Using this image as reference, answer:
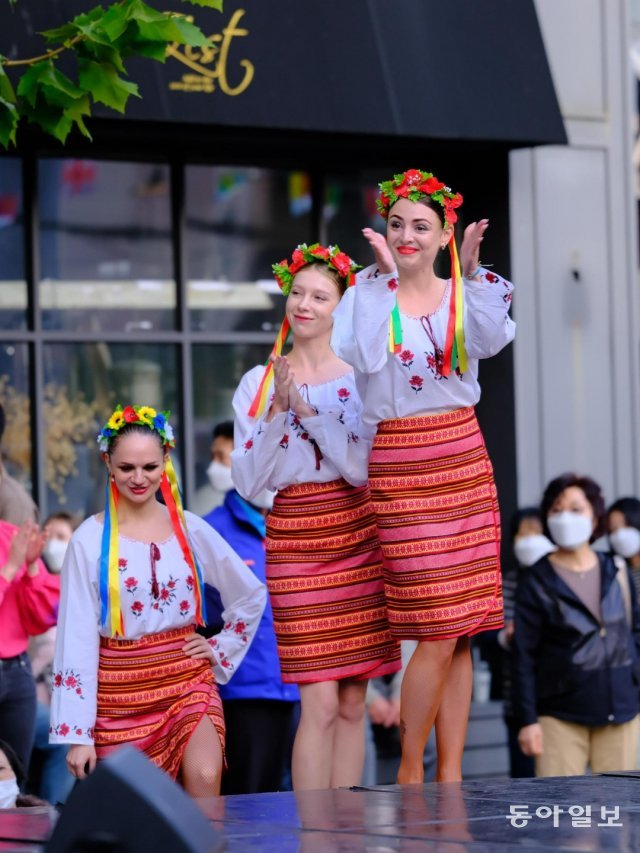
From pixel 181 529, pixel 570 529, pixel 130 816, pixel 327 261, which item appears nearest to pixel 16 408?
pixel 570 529

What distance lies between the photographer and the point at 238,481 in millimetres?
5461

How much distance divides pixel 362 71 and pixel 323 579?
521 cm

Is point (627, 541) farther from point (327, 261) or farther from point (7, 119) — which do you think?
point (7, 119)

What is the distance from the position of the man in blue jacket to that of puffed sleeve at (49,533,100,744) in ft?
4.05

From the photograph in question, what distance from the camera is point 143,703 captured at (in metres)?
5.67

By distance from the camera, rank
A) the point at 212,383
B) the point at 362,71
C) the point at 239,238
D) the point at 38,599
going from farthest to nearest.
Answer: the point at 239,238 < the point at 212,383 < the point at 362,71 < the point at 38,599

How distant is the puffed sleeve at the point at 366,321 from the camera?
16.7ft

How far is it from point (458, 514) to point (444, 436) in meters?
0.27

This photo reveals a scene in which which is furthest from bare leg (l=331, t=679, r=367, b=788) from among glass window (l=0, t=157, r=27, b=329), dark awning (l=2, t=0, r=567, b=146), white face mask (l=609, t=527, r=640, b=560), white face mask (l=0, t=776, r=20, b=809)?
glass window (l=0, t=157, r=27, b=329)

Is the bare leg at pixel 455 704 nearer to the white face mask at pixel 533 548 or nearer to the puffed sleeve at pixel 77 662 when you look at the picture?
the puffed sleeve at pixel 77 662

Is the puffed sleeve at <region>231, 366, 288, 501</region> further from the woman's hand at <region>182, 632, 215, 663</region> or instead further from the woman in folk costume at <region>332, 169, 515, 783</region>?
the woman's hand at <region>182, 632, 215, 663</region>

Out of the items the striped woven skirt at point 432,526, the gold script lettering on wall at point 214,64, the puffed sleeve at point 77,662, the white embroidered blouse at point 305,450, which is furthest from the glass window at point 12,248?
the striped woven skirt at point 432,526

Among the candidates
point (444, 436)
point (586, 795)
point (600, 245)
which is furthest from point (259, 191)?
point (586, 795)

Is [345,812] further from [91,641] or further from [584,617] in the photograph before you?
[584,617]
